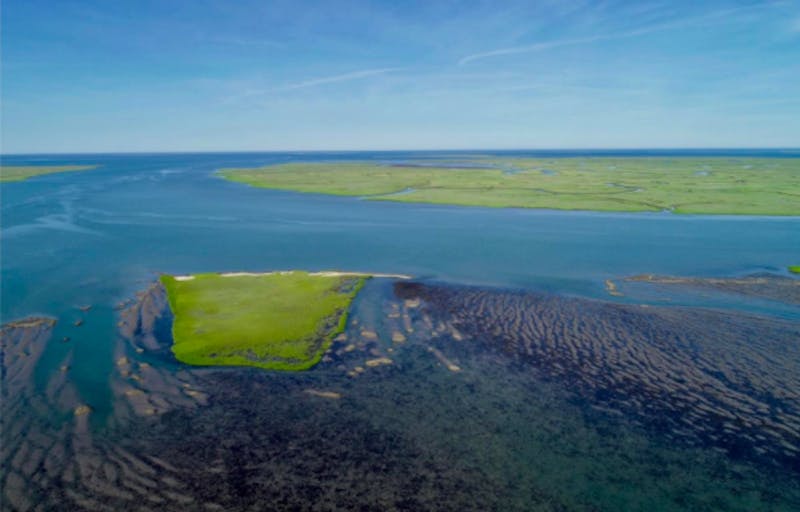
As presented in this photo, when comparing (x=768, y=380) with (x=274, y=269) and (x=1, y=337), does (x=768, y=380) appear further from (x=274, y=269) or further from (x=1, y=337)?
(x=1, y=337)

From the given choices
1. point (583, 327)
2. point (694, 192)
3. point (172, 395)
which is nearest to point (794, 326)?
point (583, 327)

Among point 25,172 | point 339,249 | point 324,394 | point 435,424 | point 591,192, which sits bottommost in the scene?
point 435,424

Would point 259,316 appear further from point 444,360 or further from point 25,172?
point 25,172

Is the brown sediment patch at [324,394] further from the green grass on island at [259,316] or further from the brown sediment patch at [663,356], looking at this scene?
the brown sediment patch at [663,356]

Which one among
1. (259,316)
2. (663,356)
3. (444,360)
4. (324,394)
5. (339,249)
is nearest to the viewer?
(324,394)

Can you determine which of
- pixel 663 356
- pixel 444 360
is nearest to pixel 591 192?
pixel 663 356

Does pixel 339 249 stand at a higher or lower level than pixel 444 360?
higher
